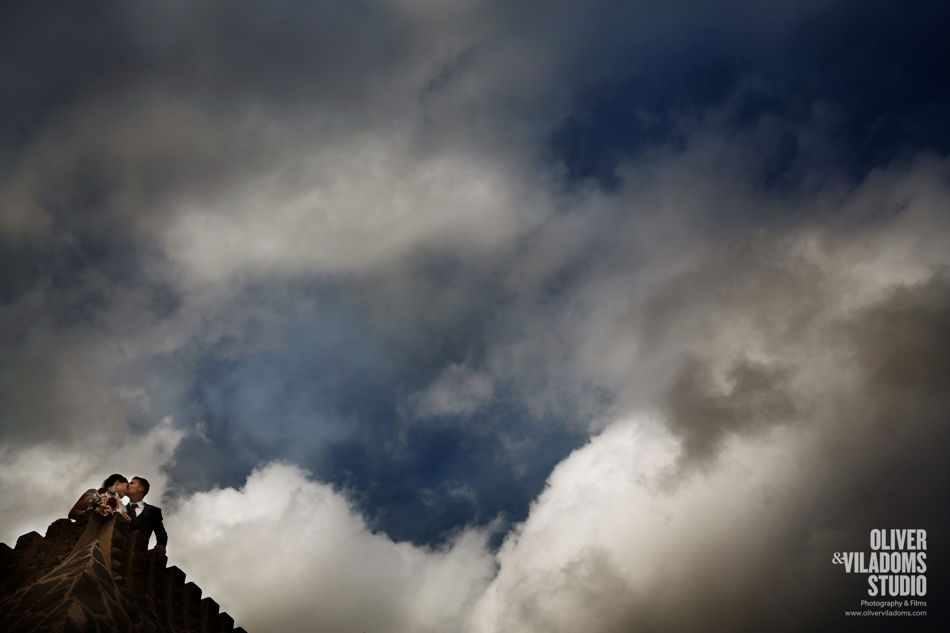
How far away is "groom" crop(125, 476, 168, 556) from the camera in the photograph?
41.0 ft

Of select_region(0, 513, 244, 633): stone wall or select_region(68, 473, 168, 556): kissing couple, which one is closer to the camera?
select_region(0, 513, 244, 633): stone wall

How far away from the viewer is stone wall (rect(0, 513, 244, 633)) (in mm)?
9625

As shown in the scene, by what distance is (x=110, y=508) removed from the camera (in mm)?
12078

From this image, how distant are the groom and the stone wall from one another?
28 cm

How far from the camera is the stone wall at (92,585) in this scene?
31.6 ft

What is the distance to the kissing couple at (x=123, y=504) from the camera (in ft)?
39.5

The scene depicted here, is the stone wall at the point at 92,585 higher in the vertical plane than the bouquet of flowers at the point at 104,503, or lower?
lower

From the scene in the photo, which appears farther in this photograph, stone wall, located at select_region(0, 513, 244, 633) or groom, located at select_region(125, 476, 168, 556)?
groom, located at select_region(125, 476, 168, 556)

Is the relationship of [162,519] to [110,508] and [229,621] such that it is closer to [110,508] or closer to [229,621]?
[110,508]

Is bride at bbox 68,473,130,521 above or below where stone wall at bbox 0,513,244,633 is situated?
above

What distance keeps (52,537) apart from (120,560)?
1.72 m

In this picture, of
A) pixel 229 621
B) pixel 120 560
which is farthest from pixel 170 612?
pixel 229 621

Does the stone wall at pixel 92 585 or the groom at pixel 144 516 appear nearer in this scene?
the stone wall at pixel 92 585

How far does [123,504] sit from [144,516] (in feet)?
2.56
